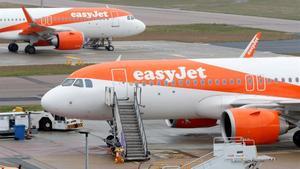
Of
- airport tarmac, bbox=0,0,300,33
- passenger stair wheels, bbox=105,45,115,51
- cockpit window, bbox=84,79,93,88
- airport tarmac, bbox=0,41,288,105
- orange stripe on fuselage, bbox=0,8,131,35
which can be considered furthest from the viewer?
airport tarmac, bbox=0,0,300,33

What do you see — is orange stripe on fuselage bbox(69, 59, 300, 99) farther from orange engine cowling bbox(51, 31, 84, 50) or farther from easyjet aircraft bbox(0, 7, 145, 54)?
easyjet aircraft bbox(0, 7, 145, 54)

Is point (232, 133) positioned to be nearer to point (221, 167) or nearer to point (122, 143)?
point (122, 143)

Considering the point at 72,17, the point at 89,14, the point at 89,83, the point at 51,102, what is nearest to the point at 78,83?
the point at 89,83

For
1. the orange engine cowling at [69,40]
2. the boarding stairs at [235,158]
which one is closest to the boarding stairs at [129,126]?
the boarding stairs at [235,158]

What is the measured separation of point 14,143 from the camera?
155 feet

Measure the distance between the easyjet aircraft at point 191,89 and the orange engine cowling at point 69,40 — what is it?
1554 inches

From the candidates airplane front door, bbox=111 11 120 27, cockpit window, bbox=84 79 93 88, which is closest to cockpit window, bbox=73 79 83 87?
cockpit window, bbox=84 79 93 88

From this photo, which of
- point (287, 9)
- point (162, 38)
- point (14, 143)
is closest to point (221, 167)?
point (14, 143)

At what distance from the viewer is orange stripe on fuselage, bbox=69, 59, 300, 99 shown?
45.4m

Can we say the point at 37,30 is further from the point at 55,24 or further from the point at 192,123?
the point at 192,123

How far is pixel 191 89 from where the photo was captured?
150 ft

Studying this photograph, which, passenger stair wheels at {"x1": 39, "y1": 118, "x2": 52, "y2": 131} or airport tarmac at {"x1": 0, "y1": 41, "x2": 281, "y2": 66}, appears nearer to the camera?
passenger stair wheels at {"x1": 39, "y1": 118, "x2": 52, "y2": 131}

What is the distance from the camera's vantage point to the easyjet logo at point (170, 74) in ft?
149

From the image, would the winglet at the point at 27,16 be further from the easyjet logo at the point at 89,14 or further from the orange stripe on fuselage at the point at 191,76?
the orange stripe on fuselage at the point at 191,76
